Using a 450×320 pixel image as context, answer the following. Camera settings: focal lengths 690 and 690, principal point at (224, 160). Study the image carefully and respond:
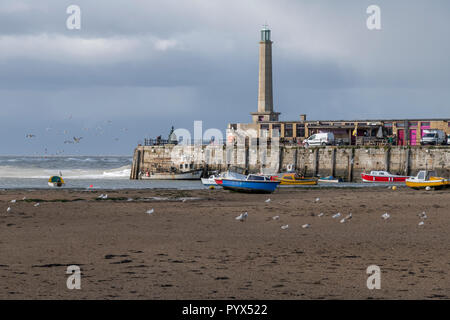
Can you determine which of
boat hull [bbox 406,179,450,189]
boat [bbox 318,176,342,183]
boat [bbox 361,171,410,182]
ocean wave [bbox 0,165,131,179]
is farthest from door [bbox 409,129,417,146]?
boat hull [bbox 406,179,450,189]

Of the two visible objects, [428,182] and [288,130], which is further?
[288,130]

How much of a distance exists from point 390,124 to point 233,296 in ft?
250

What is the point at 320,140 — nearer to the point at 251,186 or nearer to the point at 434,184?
the point at 434,184

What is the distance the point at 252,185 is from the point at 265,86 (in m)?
55.8

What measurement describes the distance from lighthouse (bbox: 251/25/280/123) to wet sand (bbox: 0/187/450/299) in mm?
69766

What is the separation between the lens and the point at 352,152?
7094 centimetres

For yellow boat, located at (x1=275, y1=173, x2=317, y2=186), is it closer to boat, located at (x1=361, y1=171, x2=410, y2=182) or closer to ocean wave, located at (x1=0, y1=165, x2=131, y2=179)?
boat, located at (x1=361, y1=171, x2=410, y2=182)

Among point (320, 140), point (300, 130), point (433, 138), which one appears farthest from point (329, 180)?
point (300, 130)

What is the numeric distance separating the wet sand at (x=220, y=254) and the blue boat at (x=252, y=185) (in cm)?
1421

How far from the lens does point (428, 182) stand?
47.1 meters

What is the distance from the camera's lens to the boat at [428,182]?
46.9 metres

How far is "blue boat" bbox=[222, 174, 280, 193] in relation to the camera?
44312 millimetres
